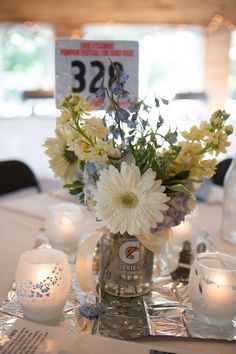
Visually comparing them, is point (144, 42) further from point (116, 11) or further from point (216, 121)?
point (216, 121)

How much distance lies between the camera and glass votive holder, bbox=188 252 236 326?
2.70 feet

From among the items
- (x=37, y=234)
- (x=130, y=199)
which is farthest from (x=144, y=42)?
(x=130, y=199)

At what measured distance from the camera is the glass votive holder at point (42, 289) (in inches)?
32.5

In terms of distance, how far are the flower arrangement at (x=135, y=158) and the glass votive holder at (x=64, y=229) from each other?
0.28 metres

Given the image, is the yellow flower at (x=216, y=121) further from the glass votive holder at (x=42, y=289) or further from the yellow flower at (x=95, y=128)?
the glass votive holder at (x=42, y=289)

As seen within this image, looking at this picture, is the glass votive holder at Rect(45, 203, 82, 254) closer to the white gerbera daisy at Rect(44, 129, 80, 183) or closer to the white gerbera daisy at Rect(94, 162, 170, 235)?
the white gerbera daisy at Rect(44, 129, 80, 183)

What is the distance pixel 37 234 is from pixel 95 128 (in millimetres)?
588

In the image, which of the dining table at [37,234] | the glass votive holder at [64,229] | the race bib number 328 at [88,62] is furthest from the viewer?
the race bib number 328 at [88,62]

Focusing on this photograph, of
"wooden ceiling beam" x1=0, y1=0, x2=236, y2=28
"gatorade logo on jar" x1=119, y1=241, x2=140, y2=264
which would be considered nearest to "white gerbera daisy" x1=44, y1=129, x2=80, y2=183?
"gatorade logo on jar" x1=119, y1=241, x2=140, y2=264

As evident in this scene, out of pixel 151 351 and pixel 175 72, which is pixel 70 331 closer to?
pixel 151 351

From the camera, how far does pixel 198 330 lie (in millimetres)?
834

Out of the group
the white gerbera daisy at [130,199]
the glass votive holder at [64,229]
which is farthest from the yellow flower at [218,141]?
the glass votive holder at [64,229]

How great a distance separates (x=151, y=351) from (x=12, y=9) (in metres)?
4.72

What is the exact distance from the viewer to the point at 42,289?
83 centimetres
